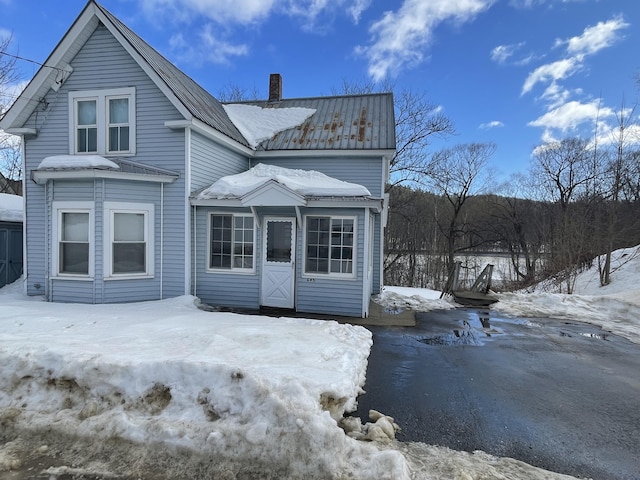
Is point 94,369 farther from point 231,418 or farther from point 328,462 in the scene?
point 328,462

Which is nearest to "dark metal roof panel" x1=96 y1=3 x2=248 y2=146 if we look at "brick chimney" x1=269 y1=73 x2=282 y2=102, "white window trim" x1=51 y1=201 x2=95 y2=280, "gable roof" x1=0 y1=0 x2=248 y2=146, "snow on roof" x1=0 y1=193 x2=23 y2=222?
"gable roof" x1=0 y1=0 x2=248 y2=146

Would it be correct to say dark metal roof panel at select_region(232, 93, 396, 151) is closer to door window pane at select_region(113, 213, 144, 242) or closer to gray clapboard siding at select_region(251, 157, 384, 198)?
gray clapboard siding at select_region(251, 157, 384, 198)

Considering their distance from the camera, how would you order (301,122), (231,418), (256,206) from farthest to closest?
(301,122) → (256,206) → (231,418)

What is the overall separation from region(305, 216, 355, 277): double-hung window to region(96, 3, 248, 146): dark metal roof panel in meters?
3.81

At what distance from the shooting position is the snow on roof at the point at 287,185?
853 cm

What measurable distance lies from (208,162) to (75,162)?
302 cm

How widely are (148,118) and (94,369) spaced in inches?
268

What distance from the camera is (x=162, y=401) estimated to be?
3701 mm

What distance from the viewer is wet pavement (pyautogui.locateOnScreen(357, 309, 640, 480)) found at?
348cm

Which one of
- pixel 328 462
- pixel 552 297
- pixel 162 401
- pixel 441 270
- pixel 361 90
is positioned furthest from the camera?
pixel 441 270

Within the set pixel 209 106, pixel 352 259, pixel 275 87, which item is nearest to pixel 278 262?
pixel 352 259

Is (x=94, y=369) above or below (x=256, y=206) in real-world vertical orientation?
below

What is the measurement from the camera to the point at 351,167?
10.9 metres

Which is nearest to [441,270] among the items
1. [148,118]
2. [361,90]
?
[361,90]
